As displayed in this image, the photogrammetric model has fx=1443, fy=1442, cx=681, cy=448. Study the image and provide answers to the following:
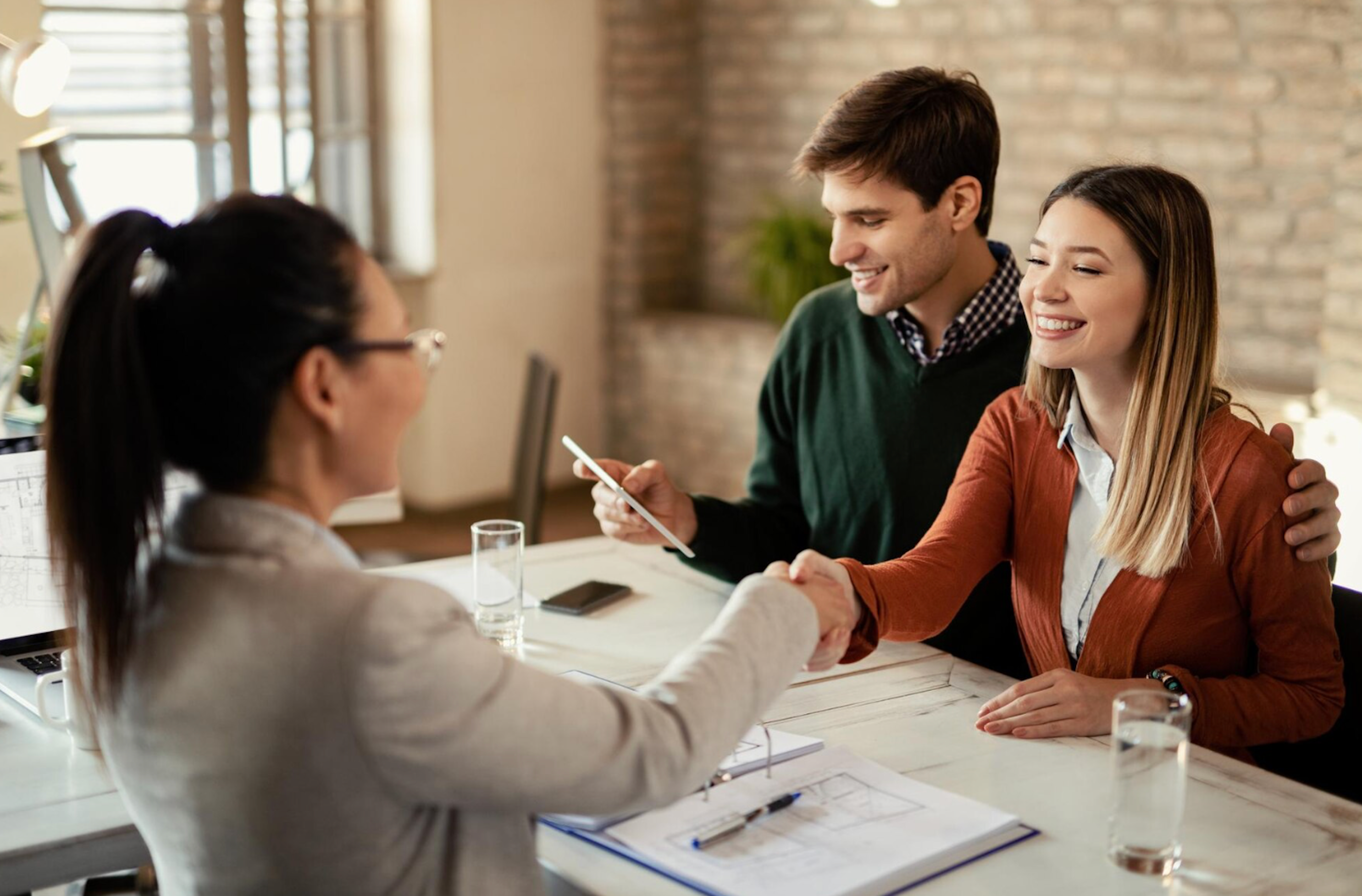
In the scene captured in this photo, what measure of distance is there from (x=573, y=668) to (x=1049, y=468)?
66 centimetres

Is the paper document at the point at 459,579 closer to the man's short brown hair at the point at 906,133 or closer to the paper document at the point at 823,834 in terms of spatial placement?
the paper document at the point at 823,834

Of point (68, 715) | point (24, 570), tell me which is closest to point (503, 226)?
point (24, 570)

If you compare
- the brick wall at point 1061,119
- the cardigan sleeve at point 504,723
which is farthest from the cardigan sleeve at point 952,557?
the brick wall at point 1061,119

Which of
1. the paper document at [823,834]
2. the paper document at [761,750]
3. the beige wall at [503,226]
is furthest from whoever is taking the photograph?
the beige wall at [503,226]

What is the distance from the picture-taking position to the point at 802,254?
5023mm

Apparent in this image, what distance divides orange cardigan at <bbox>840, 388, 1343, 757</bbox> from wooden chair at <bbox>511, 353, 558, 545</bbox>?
5.01 ft

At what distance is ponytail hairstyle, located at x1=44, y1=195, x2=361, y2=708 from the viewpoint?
97 cm

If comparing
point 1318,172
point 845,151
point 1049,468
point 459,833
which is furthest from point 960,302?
point 1318,172

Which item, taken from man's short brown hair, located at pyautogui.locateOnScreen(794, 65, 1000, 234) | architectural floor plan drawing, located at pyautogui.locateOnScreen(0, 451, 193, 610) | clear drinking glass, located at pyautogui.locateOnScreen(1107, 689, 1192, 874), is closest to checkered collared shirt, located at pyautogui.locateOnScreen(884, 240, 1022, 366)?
man's short brown hair, located at pyautogui.locateOnScreen(794, 65, 1000, 234)

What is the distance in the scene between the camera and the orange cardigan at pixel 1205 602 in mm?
1639

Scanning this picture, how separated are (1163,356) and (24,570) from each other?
55.2 inches

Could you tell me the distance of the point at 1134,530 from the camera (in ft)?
5.57

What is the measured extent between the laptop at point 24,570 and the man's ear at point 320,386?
0.76 m

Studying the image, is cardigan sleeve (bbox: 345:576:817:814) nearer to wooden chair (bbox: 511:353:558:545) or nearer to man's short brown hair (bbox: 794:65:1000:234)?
man's short brown hair (bbox: 794:65:1000:234)
